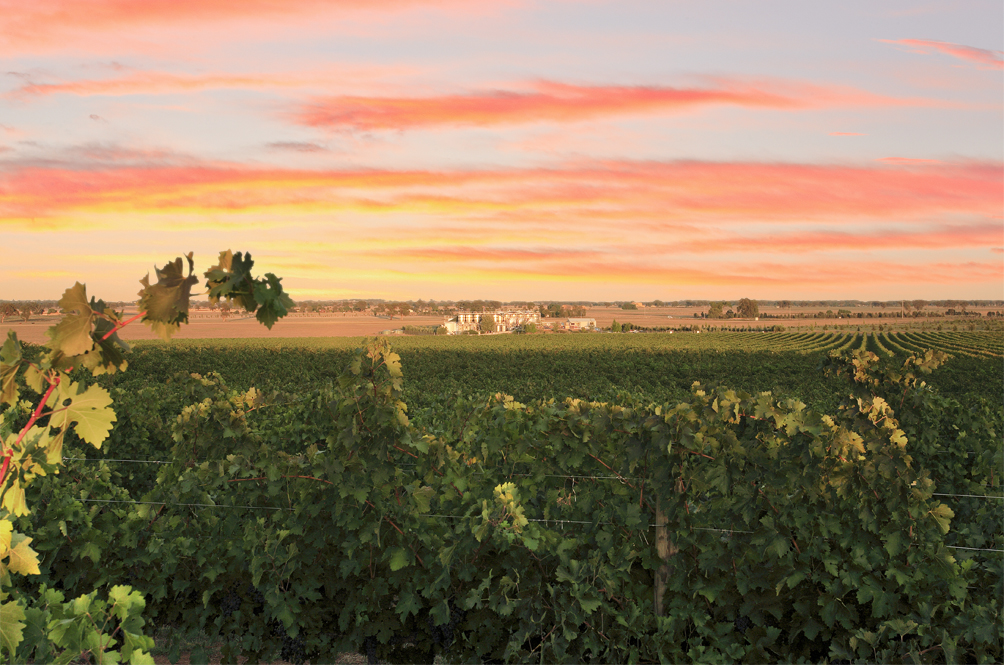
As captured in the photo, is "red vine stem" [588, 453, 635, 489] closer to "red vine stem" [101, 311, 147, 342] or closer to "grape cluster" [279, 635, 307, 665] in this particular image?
"grape cluster" [279, 635, 307, 665]

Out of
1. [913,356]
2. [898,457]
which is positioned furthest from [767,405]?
[913,356]

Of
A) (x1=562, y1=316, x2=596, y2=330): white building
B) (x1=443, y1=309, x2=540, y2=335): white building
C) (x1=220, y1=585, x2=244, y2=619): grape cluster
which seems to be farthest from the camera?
(x1=562, y1=316, x2=596, y2=330): white building

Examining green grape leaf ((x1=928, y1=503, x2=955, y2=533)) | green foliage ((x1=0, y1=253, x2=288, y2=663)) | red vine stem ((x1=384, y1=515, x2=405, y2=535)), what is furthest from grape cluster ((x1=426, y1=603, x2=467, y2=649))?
green grape leaf ((x1=928, y1=503, x2=955, y2=533))

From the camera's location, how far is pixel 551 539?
15.6 feet

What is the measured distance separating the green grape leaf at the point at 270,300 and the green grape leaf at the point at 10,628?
1.33 metres

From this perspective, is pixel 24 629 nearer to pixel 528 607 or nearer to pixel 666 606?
pixel 528 607

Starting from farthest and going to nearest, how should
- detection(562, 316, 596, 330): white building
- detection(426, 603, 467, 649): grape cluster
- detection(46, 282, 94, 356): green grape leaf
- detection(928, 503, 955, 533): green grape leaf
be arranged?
1. detection(562, 316, 596, 330): white building
2. detection(426, 603, 467, 649): grape cluster
3. detection(928, 503, 955, 533): green grape leaf
4. detection(46, 282, 94, 356): green grape leaf

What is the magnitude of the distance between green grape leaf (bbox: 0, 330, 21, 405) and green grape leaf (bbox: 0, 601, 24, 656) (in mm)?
740

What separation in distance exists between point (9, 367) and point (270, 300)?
1010mm

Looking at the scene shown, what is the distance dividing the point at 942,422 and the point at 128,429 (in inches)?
403

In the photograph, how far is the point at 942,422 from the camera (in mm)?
8766

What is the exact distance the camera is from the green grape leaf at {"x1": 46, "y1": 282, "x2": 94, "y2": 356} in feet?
8.29

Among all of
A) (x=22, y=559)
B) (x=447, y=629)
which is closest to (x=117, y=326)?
(x=22, y=559)

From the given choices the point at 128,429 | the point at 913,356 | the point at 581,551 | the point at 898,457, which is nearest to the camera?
the point at 898,457
